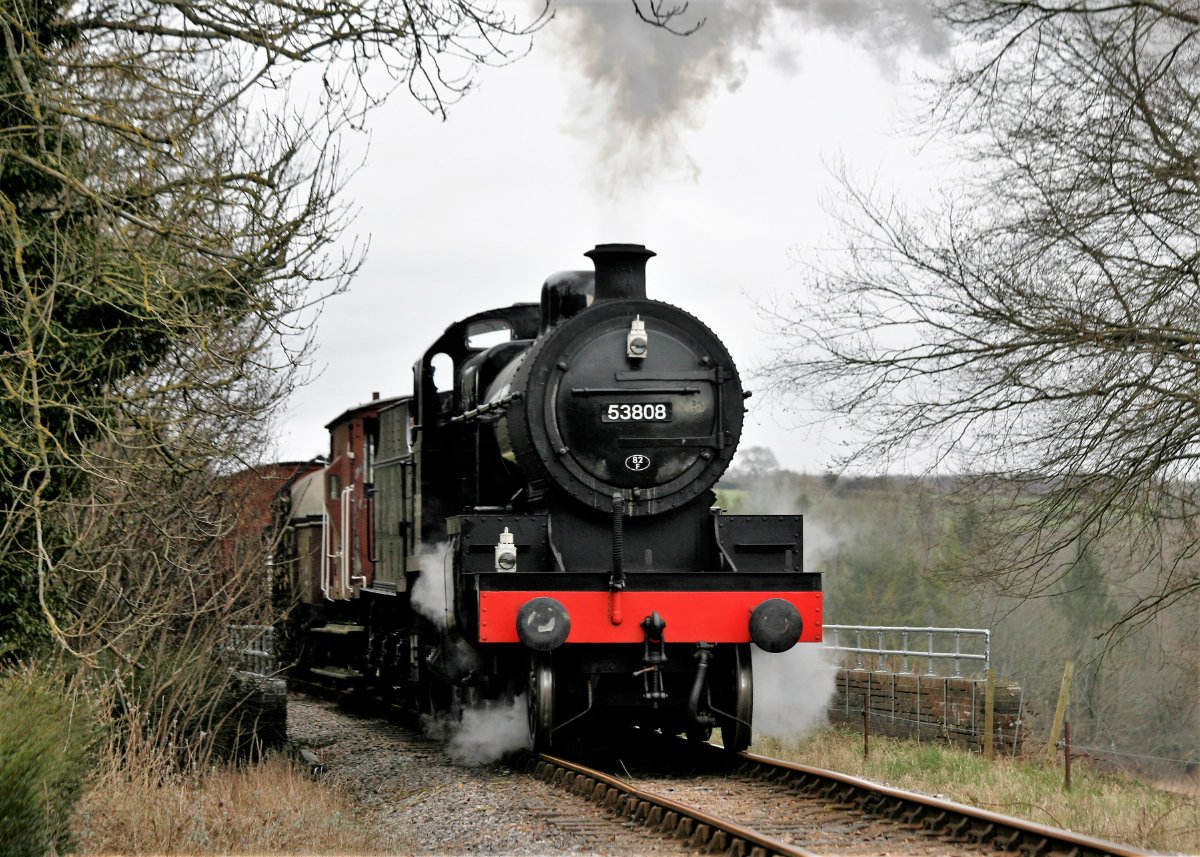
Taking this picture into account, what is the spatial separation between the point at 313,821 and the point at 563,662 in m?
2.36

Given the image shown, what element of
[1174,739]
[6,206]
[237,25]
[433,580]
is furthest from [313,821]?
[1174,739]

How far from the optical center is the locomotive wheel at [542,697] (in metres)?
8.44

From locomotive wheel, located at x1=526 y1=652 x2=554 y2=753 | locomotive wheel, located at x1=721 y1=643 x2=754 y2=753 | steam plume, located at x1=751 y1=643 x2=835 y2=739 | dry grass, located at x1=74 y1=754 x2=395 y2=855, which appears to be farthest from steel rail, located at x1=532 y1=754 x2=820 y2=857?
steam plume, located at x1=751 y1=643 x2=835 y2=739

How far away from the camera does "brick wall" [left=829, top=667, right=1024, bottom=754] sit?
1132 cm

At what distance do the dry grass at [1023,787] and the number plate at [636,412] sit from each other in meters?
2.73

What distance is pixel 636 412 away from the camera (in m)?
8.78

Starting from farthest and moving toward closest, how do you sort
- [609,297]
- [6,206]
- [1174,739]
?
[1174,739]
[609,297]
[6,206]

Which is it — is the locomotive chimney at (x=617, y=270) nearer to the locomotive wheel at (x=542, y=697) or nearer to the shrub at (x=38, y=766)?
the locomotive wheel at (x=542, y=697)

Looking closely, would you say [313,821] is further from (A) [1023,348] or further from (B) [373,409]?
(B) [373,409]

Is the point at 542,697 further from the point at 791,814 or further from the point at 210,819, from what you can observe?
the point at 210,819

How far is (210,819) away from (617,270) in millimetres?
4559

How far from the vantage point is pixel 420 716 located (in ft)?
38.4

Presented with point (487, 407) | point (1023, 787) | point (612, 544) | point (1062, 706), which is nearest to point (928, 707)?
point (1062, 706)

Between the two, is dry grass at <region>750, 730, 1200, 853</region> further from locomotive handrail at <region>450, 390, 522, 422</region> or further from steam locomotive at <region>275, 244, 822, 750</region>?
locomotive handrail at <region>450, 390, 522, 422</region>
